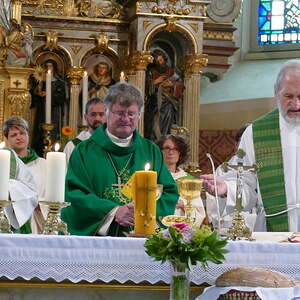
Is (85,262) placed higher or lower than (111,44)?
lower

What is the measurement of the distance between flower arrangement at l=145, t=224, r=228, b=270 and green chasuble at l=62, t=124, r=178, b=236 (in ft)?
4.24

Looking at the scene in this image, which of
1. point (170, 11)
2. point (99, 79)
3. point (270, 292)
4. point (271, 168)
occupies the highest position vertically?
point (170, 11)

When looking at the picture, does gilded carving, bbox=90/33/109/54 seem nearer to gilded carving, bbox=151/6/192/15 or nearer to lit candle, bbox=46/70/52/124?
gilded carving, bbox=151/6/192/15

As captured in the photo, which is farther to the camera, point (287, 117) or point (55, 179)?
point (287, 117)

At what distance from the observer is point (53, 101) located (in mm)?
10969

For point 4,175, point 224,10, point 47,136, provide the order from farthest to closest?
point 224,10
point 47,136
point 4,175

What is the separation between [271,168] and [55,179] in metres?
1.79

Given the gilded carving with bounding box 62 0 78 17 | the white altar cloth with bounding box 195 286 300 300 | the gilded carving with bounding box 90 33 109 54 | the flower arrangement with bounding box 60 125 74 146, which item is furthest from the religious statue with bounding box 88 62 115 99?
the white altar cloth with bounding box 195 286 300 300

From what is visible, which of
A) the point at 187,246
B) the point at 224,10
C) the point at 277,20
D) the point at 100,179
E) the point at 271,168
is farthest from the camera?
the point at 277,20

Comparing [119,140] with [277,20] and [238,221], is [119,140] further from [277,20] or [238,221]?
[277,20]

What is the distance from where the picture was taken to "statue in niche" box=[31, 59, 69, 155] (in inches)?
428

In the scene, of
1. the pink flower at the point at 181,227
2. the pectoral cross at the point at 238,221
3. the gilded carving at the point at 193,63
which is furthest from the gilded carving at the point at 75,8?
the pink flower at the point at 181,227

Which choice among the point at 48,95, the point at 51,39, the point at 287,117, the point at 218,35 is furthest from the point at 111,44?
the point at 287,117

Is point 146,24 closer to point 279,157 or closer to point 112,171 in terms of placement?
point 279,157
